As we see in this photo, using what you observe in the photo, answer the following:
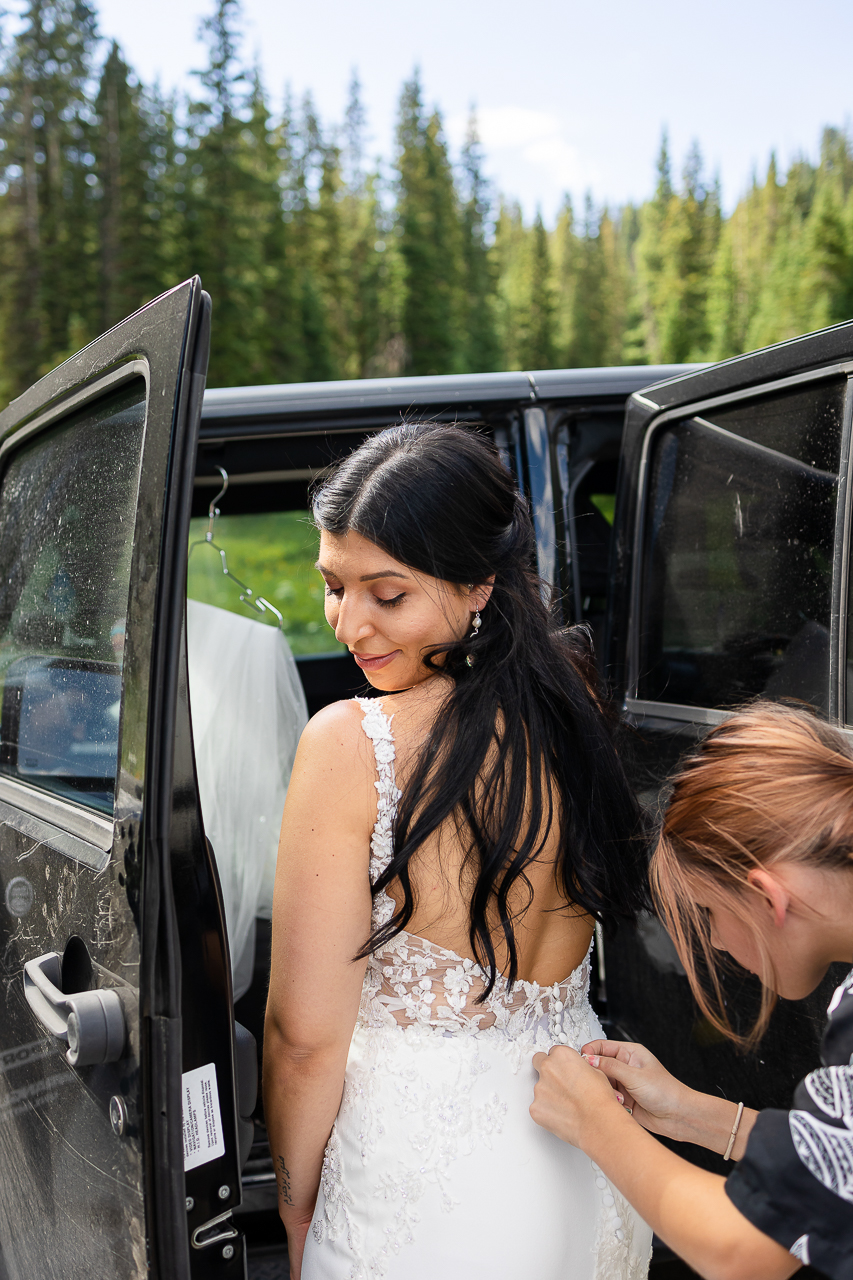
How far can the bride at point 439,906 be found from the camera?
3.99 feet

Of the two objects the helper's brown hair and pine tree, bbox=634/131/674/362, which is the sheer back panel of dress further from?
pine tree, bbox=634/131/674/362

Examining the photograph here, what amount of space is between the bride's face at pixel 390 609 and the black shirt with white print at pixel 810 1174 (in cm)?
75

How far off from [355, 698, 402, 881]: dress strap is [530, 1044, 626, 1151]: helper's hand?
35 cm

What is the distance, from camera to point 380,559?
1347mm

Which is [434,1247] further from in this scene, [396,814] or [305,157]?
[305,157]

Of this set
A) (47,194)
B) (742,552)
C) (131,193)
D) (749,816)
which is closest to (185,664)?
(749,816)

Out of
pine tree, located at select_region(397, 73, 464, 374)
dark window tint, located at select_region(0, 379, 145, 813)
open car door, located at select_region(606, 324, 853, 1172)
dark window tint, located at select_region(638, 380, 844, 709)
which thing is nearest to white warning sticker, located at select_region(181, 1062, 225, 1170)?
dark window tint, located at select_region(0, 379, 145, 813)

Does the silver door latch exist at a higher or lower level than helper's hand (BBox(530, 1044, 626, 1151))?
higher

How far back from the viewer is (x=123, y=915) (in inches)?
44.5

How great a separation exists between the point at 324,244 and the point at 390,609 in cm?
5296

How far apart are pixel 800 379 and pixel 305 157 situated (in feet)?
198

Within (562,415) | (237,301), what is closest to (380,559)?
(562,415)

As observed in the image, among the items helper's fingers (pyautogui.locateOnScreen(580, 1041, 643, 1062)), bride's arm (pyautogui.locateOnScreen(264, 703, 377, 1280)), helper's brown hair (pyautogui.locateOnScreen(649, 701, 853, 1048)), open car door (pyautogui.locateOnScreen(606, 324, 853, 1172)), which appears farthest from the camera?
open car door (pyautogui.locateOnScreen(606, 324, 853, 1172))

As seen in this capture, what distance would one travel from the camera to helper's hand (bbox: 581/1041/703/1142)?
4.19ft
